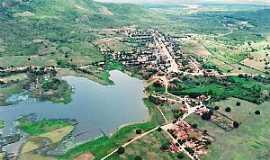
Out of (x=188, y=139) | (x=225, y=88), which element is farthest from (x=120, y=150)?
(x=225, y=88)

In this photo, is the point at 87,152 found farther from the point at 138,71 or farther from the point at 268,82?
the point at 268,82

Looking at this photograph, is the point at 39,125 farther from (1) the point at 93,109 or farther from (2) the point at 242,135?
(2) the point at 242,135

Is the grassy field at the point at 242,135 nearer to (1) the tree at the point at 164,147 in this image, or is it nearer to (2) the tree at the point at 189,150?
(2) the tree at the point at 189,150

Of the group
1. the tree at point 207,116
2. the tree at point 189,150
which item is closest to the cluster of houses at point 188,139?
the tree at point 189,150

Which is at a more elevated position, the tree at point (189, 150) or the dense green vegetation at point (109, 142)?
the dense green vegetation at point (109, 142)

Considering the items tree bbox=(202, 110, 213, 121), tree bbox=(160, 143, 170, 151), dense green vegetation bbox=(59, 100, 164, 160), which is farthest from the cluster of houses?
tree bbox=(202, 110, 213, 121)

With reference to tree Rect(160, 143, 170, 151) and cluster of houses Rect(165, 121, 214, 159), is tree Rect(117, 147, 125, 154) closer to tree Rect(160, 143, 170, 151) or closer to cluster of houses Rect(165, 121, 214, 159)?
tree Rect(160, 143, 170, 151)
